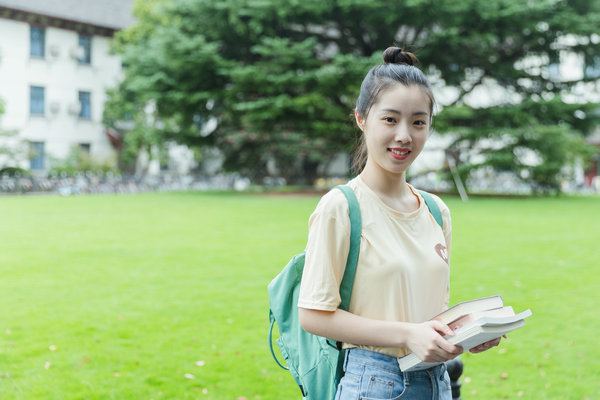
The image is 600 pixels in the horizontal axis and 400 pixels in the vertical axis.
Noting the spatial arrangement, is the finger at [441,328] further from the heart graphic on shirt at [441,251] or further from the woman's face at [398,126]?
the woman's face at [398,126]

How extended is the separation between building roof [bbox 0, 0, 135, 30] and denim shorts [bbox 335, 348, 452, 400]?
127ft

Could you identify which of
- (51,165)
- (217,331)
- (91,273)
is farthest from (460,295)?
(51,165)

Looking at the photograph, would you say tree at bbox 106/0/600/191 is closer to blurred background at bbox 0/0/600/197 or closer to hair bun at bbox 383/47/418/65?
blurred background at bbox 0/0/600/197

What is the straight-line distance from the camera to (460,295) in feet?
25.4

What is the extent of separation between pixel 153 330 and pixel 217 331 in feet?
2.12

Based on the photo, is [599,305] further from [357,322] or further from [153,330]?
[357,322]

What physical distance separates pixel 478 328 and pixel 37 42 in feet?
134

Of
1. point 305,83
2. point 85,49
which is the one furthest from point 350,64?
point 85,49

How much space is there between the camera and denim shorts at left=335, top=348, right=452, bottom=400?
1.95 metres

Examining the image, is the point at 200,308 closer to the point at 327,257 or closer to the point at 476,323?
the point at 327,257

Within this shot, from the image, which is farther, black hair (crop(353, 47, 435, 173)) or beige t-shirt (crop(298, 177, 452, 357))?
black hair (crop(353, 47, 435, 173))

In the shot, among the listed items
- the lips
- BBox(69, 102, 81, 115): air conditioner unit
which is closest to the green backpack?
the lips

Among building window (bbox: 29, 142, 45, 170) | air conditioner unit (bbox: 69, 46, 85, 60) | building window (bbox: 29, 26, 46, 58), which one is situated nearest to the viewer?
building window (bbox: 29, 142, 45, 170)

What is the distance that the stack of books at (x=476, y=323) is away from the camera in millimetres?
1688
